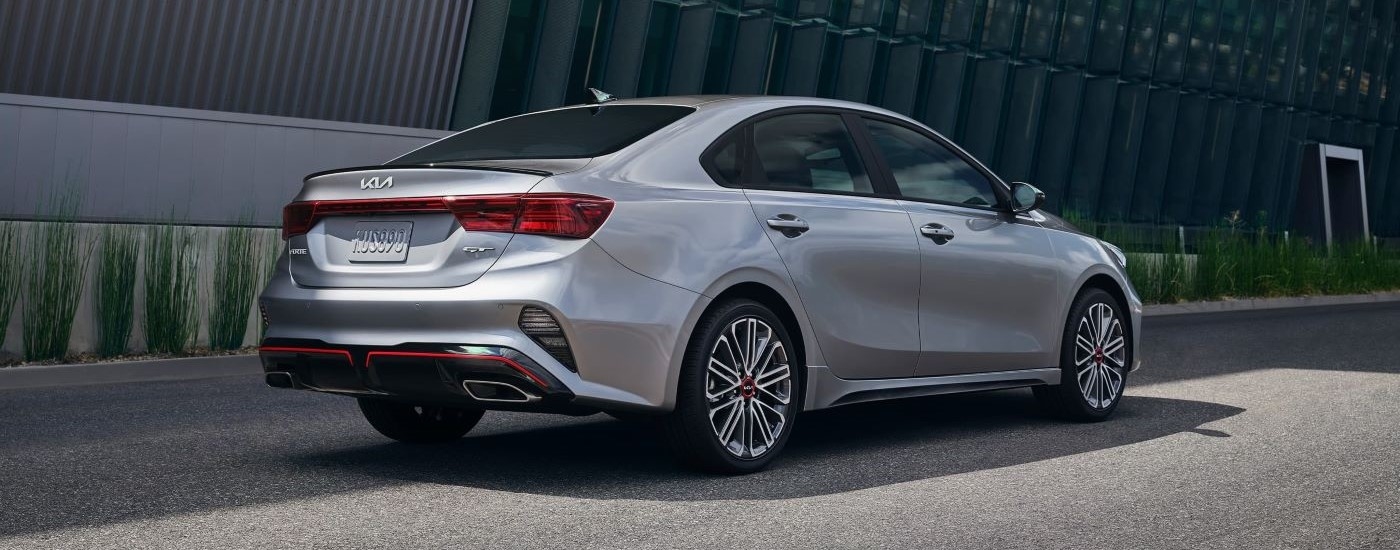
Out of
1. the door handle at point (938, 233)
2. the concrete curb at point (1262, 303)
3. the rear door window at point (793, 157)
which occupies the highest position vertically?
the concrete curb at point (1262, 303)

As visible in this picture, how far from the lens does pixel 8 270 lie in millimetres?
10242

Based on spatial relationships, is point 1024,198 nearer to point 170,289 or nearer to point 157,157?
point 170,289

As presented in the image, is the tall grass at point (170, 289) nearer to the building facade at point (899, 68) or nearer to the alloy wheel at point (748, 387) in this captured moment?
the alloy wheel at point (748, 387)

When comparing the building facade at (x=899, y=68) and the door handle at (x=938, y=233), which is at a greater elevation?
the building facade at (x=899, y=68)

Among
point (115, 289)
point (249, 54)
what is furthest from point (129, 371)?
point (249, 54)

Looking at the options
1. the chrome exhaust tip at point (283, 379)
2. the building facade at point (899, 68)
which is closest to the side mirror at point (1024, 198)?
the chrome exhaust tip at point (283, 379)

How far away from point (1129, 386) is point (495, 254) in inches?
225

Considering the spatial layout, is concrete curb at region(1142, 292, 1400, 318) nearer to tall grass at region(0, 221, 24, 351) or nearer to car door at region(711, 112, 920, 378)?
car door at region(711, 112, 920, 378)

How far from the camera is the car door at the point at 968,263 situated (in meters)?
6.95

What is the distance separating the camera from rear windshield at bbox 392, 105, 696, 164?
19.8 feet

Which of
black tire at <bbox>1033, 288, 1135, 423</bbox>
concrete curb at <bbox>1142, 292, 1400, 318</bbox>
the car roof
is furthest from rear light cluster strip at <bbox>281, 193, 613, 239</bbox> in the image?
concrete curb at <bbox>1142, 292, 1400, 318</bbox>

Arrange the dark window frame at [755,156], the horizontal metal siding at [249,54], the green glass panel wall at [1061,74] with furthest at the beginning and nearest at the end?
the green glass panel wall at [1061,74] < the horizontal metal siding at [249,54] < the dark window frame at [755,156]

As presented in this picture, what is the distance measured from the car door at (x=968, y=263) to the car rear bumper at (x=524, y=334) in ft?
5.27

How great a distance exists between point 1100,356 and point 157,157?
11180 mm
